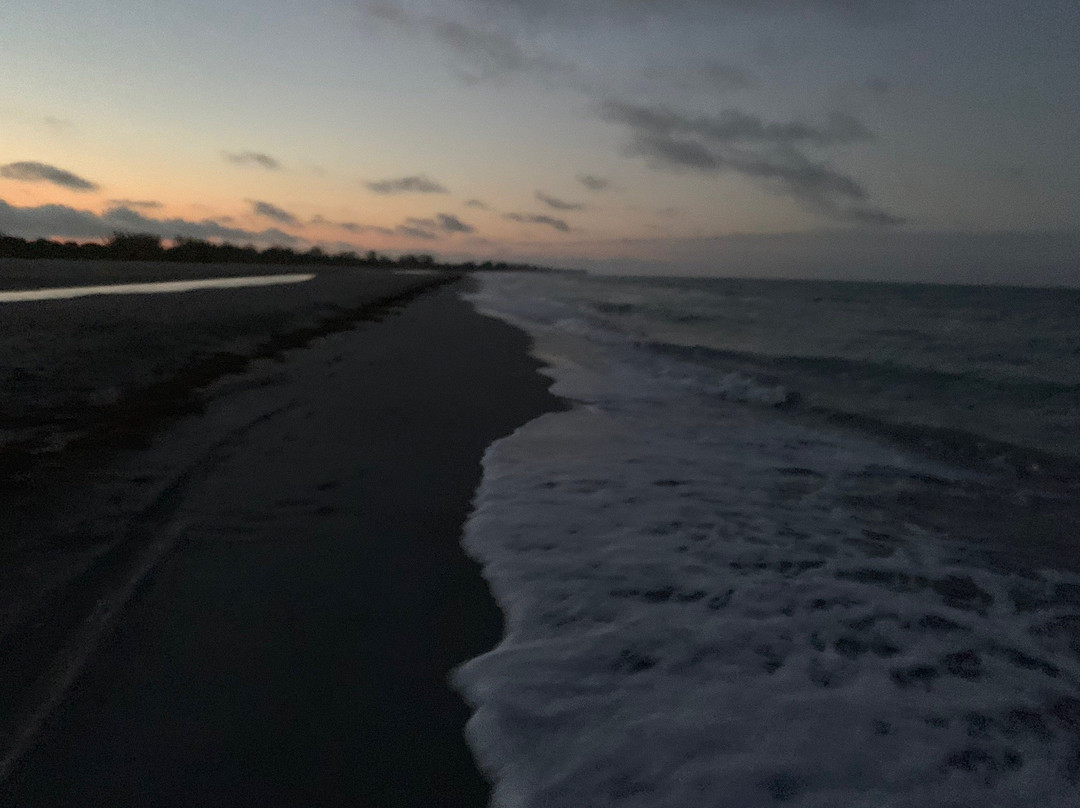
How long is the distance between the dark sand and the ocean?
0.79 ft

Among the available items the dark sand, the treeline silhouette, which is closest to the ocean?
the dark sand

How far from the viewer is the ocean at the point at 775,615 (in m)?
1.89

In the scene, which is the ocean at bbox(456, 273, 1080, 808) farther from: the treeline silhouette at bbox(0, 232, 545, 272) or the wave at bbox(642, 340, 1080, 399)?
the treeline silhouette at bbox(0, 232, 545, 272)

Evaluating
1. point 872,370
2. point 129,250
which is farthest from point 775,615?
point 129,250

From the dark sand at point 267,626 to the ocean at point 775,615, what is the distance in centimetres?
24

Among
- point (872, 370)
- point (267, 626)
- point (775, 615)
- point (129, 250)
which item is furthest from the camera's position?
point (129, 250)

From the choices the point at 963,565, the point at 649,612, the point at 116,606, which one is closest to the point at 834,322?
the point at 963,565

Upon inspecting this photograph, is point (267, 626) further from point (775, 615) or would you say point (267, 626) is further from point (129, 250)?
point (129, 250)

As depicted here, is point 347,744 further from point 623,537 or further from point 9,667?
point 623,537

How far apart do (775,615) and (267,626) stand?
2278 millimetres

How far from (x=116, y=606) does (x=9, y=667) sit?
40cm

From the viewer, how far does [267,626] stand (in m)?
2.34

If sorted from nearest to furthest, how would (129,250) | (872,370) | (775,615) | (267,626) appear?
(267,626) → (775,615) → (872,370) → (129,250)

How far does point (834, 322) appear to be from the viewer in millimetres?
22641
